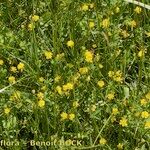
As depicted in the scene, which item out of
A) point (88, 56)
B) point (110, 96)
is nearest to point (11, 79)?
point (88, 56)

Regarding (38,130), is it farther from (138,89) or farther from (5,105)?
(138,89)

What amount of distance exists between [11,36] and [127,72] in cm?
71

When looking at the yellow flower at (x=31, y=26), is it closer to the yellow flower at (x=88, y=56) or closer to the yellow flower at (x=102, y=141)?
the yellow flower at (x=88, y=56)

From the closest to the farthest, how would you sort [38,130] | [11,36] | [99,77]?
[38,130] → [99,77] → [11,36]

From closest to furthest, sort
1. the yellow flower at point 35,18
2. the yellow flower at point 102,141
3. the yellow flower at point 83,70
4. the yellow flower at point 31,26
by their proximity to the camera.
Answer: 1. the yellow flower at point 102,141
2. the yellow flower at point 83,70
3. the yellow flower at point 31,26
4. the yellow flower at point 35,18

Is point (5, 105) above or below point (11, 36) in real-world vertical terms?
below

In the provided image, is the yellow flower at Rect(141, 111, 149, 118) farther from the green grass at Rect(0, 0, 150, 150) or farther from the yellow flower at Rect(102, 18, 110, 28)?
the yellow flower at Rect(102, 18, 110, 28)

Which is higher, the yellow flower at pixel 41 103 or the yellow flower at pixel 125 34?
the yellow flower at pixel 125 34

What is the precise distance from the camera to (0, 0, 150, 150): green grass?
7.54 feet

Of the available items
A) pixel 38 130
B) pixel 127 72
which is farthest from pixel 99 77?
pixel 38 130

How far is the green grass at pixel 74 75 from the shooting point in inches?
90.5

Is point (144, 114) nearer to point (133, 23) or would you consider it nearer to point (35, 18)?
point (133, 23)

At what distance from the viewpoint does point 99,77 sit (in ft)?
8.21

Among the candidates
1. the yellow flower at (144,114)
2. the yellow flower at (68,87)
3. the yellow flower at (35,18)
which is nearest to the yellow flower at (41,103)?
the yellow flower at (68,87)
